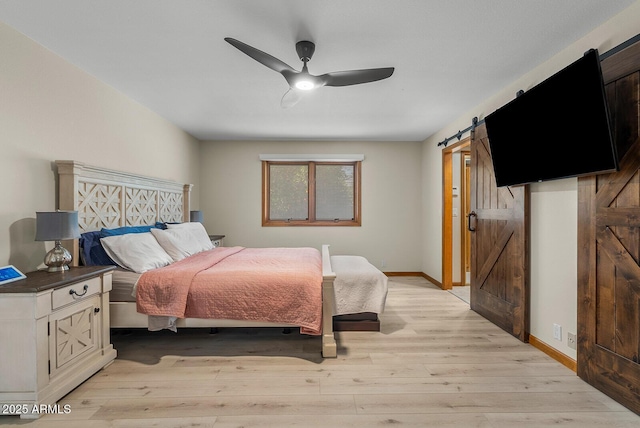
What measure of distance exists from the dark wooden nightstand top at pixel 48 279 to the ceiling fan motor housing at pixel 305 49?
222cm

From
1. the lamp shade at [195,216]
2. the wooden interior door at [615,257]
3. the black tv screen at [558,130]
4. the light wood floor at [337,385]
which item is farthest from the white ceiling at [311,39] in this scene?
the light wood floor at [337,385]

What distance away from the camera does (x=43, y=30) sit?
7.18 ft

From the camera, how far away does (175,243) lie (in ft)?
11.1

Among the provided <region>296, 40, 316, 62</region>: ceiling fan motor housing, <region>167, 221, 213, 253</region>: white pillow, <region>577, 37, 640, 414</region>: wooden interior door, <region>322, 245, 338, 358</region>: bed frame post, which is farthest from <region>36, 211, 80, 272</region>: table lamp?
<region>577, 37, 640, 414</region>: wooden interior door

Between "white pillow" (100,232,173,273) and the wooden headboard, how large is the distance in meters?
0.25

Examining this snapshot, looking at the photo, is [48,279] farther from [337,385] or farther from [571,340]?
[571,340]

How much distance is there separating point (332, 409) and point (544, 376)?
5.34 feet

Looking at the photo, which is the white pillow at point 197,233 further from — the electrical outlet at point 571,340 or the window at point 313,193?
the electrical outlet at point 571,340

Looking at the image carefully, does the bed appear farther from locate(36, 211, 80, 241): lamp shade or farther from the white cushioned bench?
locate(36, 211, 80, 241): lamp shade

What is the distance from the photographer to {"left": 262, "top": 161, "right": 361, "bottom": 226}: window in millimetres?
5684

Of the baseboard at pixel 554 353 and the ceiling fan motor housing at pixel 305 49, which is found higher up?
the ceiling fan motor housing at pixel 305 49

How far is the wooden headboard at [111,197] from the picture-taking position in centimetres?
257

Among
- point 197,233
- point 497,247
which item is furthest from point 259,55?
point 497,247

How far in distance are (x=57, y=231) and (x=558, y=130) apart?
3.59 meters
